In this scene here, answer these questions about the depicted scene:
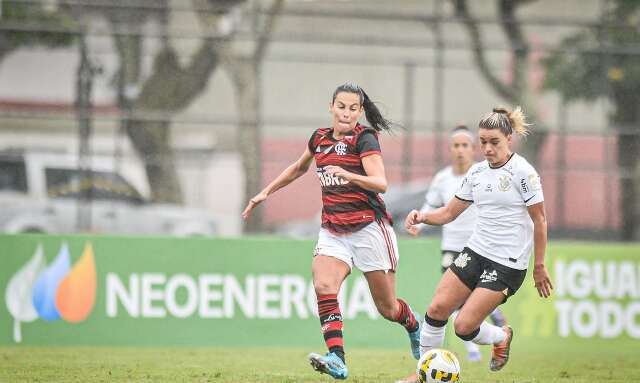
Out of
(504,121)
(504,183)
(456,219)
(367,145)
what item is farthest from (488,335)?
(456,219)

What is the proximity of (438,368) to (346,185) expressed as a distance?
1.52 metres

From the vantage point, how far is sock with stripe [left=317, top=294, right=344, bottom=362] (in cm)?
847

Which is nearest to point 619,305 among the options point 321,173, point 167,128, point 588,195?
point 588,195

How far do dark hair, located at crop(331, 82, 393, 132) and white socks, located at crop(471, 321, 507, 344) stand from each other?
5.76 ft

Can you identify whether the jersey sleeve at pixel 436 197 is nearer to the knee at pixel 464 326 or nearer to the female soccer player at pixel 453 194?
the female soccer player at pixel 453 194

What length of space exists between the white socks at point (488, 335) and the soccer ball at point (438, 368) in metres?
0.56

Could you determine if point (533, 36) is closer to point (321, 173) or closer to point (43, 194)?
point (43, 194)

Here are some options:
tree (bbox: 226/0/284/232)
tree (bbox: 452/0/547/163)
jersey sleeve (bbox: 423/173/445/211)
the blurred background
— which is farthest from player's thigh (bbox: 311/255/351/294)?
tree (bbox: 452/0/547/163)

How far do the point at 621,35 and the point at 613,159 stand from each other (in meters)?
2.16

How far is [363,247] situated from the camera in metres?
8.84

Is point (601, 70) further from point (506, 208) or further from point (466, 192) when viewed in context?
point (506, 208)

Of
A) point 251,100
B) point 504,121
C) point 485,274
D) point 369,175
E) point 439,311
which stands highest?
point 251,100

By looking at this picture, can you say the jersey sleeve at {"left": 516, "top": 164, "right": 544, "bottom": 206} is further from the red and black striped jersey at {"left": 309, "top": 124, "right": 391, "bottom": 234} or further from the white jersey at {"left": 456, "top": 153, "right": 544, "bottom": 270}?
the red and black striped jersey at {"left": 309, "top": 124, "right": 391, "bottom": 234}

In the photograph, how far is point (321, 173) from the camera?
8.80m
